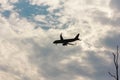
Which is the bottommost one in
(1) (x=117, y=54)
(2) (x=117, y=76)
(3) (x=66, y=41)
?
(2) (x=117, y=76)

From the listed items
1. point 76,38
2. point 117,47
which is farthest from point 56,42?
point 117,47

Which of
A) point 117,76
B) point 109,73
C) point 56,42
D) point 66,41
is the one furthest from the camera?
point 56,42

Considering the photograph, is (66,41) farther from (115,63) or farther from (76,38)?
(115,63)

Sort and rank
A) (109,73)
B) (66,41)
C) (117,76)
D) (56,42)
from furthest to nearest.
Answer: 1. (56,42)
2. (66,41)
3. (109,73)
4. (117,76)

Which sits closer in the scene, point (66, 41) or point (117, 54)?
point (117, 54)

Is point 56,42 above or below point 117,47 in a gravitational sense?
above

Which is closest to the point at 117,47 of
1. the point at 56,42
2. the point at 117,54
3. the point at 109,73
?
the point at 117,54

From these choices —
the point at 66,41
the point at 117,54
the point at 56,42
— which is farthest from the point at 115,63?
the point at 56,42

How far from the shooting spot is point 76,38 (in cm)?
13462

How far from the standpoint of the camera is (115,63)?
56.6 metres

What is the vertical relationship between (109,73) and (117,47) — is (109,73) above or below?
below

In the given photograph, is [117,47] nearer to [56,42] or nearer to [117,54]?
[117,54]

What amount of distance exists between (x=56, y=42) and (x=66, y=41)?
9.74m

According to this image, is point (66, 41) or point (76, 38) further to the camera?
point (76, 38)
